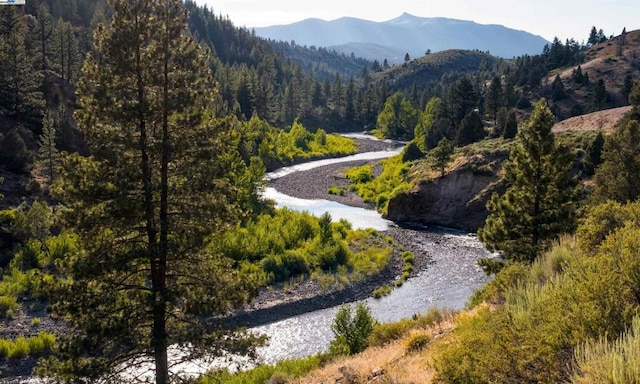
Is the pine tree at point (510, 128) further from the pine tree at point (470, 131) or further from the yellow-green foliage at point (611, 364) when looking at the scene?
the yellow-green foliage at point (611, 364)

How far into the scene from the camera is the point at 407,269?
1628 inches

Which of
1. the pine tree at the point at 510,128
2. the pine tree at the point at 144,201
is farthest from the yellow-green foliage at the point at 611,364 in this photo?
the pine tree at the point at 510,128

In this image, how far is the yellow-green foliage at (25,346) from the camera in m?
25.6

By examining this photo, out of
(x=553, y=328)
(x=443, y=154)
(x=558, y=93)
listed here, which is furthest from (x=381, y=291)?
(x=558, y=93)

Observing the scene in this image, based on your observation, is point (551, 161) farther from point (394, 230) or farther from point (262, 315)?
point (394, 230)

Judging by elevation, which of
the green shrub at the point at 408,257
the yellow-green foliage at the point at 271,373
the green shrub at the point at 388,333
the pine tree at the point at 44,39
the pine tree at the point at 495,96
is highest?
the pine tree at the point at 44,39

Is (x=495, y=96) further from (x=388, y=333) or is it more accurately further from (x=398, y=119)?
(x=388, y=333)

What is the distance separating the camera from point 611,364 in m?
6.64

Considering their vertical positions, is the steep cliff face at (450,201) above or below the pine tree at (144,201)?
below

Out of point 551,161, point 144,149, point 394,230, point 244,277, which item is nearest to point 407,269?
point 394,230

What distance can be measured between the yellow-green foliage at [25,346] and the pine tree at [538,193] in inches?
1008

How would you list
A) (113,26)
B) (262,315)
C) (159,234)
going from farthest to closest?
(262,315), (159,234), (113,26)

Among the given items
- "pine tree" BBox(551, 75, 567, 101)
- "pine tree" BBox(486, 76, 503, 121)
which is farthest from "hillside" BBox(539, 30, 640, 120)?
"pine tree" BBox(486, 76, 503, 121)

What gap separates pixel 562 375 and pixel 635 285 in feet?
8.90
